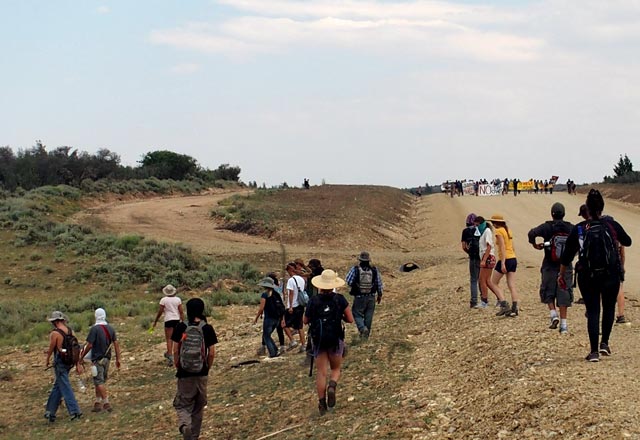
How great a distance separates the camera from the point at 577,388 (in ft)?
27.8

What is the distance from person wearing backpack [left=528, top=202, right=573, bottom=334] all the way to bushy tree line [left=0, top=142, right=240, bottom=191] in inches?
1971

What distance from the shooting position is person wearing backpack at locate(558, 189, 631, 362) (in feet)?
29.7

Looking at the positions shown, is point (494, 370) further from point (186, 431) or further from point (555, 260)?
point (186, 431)

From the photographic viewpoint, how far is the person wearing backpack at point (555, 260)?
36.7 feet

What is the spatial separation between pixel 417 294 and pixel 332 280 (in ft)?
38.5

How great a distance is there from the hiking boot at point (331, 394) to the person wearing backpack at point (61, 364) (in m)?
4.34

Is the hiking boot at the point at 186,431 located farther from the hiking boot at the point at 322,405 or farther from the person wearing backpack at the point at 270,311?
the person wearing backpack at the point at 270,311

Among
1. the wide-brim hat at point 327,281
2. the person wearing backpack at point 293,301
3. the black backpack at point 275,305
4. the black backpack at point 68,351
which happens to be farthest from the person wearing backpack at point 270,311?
the wide-brim hat at point 327,281

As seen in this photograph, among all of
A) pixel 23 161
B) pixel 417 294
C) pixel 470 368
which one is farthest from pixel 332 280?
pixel 23 161

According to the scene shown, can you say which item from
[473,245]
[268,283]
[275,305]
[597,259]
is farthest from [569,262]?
[275,305]

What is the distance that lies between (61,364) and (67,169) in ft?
184

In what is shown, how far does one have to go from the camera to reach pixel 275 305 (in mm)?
14523

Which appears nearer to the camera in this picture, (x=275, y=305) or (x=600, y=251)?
(x=600, y=251)

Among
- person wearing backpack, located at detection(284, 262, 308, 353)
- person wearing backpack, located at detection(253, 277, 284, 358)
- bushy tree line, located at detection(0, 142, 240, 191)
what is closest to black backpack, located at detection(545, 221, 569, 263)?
person wearing backpack, located at detection(284, 262, 308, 353)
